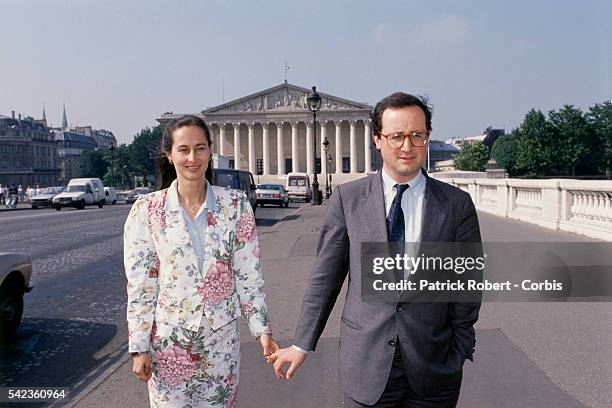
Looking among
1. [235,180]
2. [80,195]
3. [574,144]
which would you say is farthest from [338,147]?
[235,180]

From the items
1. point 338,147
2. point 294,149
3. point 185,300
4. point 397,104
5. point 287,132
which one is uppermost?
point 287,132

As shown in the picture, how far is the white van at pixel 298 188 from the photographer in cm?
5639

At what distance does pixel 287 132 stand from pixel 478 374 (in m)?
115

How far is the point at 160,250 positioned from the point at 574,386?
345 cm

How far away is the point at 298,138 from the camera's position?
11762 cm

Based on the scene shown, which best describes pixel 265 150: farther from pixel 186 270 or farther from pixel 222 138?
pixel 186 270

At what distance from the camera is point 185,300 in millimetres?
2963

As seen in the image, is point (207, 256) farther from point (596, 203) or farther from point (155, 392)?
point (596, 203)

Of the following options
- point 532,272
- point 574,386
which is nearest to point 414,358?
point 574,386

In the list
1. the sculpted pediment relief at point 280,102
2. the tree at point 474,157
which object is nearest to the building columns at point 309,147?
the sculpted pediment relief at point 280,102

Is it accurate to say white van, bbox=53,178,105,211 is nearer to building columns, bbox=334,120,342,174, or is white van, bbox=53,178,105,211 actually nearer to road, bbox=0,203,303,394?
road, bbox=0,203,303,394

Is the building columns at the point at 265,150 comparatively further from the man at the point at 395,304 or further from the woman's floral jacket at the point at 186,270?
the man at the point at 395,304

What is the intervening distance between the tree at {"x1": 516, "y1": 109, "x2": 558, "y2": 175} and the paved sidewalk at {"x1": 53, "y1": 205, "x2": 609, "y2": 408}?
92658 millimetres

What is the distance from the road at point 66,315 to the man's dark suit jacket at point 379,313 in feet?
12.5
